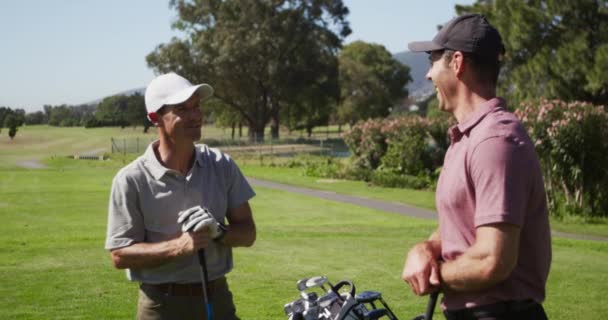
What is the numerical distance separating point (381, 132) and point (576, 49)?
897 centimetres

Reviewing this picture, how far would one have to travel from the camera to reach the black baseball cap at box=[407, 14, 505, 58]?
2.95 meters

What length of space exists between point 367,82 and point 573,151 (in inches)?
3228

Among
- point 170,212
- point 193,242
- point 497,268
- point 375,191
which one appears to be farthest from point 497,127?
point 375,191

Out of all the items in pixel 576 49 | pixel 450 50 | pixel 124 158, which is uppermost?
pixel 576 49

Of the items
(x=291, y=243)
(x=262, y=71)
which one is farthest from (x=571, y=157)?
(x=262, y=71)

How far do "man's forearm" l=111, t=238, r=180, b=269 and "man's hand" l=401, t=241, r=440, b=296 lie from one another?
120cm

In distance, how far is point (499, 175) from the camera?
2703 millimetres

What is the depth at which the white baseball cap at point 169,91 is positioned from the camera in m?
3.90

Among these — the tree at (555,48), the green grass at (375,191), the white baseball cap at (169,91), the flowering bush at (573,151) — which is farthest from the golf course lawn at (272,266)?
the tree at (555,48)

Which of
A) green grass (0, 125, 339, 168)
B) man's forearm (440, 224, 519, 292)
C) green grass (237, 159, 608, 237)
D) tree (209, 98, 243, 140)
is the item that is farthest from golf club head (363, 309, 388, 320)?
tree (209, 98, 243, 140)

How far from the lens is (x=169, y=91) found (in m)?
3.95

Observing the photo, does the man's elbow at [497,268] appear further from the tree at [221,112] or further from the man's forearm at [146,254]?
the tree at [221,112]

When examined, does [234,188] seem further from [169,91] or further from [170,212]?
[169,91]

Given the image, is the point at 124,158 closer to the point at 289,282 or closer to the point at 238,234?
the point at 289,282
